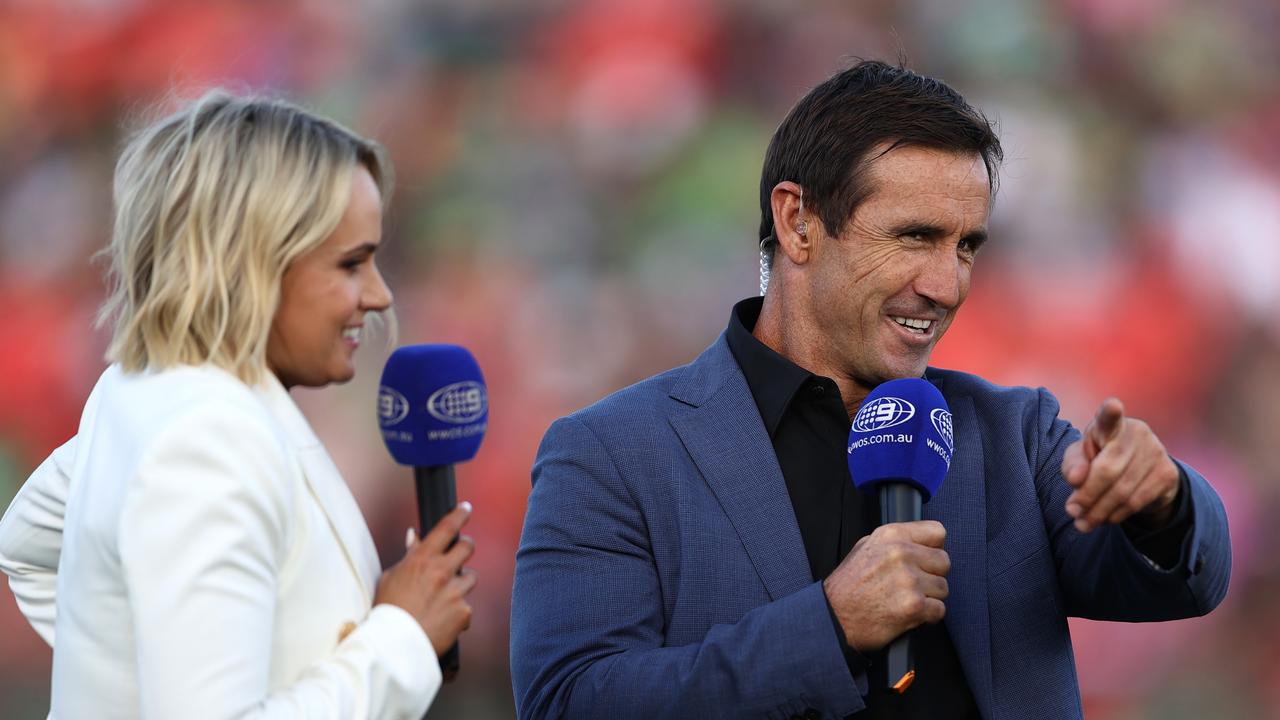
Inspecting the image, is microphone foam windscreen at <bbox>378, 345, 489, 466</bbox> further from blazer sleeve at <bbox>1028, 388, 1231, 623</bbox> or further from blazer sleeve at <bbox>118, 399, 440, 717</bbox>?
blazer sleeve at <bbox>1028, 388, 1231, 623</bbox>

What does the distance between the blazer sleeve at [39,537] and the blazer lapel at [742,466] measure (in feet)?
2.87

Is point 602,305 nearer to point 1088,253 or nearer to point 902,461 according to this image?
point 1088,253

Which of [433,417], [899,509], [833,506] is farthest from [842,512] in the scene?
[433,417]

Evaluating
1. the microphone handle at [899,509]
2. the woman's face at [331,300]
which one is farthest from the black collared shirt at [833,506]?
the woman's face at [331,300]

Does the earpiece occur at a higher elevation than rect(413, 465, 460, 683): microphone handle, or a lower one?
higher

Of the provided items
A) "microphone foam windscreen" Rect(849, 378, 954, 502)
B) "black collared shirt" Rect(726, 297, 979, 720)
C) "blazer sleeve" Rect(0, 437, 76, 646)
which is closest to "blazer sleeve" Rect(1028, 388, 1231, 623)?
"black collared shirt" Rect(726, 297, 979, 720)

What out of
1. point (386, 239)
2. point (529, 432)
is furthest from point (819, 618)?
point (386, 239)

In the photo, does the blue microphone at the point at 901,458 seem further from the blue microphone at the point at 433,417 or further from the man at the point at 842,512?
the blue microphone at the point at 433,417

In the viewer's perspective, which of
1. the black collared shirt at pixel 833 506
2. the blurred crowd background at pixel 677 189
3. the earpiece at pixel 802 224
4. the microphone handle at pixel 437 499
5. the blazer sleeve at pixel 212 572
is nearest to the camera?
the blazer sleeve at pixel 212 572

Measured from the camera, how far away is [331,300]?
1.46 m

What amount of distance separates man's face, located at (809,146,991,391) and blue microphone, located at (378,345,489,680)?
0.74 m

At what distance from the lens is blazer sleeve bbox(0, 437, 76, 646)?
1.66m

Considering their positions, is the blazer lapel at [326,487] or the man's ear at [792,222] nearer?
the blazer lapel at [326,487]

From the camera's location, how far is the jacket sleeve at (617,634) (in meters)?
1.68
